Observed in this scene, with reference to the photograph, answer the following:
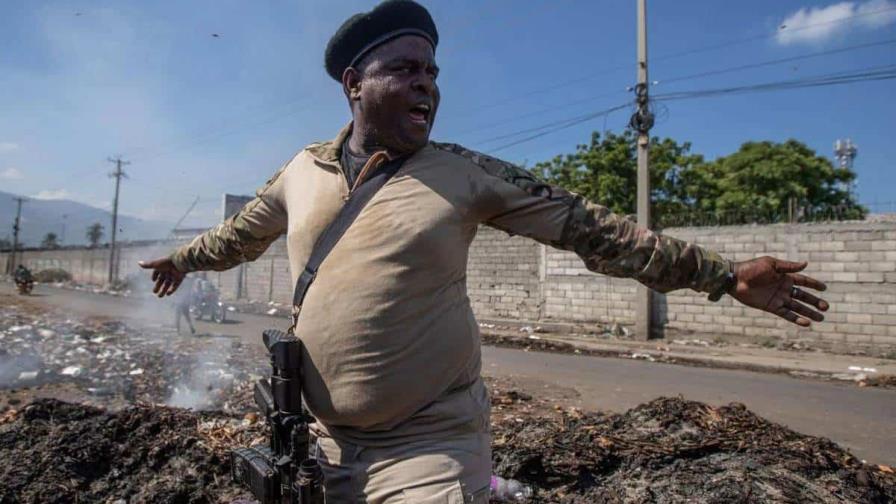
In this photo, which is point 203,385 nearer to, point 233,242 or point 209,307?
point 233,242

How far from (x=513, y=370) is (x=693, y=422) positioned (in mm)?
4803

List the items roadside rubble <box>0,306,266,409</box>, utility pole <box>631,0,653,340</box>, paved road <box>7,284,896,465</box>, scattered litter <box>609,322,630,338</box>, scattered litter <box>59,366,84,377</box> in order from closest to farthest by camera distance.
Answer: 1. paved road <box>7,284,896,465</box>
2. roadside rubble <box>0,306,266,409</box>
3. scattered litter <box>59,366,84,377</box>
4. utility pole <box>631,0,653,340</box>
5. scattered litter <box>609,322,630,338</box>

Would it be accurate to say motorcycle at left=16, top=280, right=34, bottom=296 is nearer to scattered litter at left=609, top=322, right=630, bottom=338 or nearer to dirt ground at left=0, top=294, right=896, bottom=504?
scattered litter at left=609, top=322, right=630, bottom=338

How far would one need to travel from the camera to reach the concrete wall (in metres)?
10.1

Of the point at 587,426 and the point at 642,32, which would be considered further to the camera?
the point at 642,32

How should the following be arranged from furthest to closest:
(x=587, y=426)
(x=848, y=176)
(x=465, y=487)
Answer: (x=848, y=176) < (x=587, y=426) < (x=465, y=487)

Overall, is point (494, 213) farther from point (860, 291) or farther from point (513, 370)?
point (860, 291)

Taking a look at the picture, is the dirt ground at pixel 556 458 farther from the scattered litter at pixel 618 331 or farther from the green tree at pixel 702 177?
the green tree at pixel 702 177

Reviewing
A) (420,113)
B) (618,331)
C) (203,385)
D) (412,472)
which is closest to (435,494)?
(412,472)

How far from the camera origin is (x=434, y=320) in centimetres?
A: 148

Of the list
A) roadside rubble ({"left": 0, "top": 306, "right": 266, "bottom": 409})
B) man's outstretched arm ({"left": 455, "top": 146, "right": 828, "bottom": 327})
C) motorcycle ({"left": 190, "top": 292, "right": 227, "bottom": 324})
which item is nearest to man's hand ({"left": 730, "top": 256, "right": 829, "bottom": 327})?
man's outstretched arm ({"left": 455, "top": 146, "right": 828, "bottom": 327})

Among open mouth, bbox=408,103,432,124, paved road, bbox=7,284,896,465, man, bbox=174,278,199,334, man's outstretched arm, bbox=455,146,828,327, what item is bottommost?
paved road, bbox=7,284,896,465

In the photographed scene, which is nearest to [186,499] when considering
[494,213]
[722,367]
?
[494,213]

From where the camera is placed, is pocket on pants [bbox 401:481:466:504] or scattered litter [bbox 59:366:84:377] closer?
pocket on pants [bbox 401:481:466:504]
